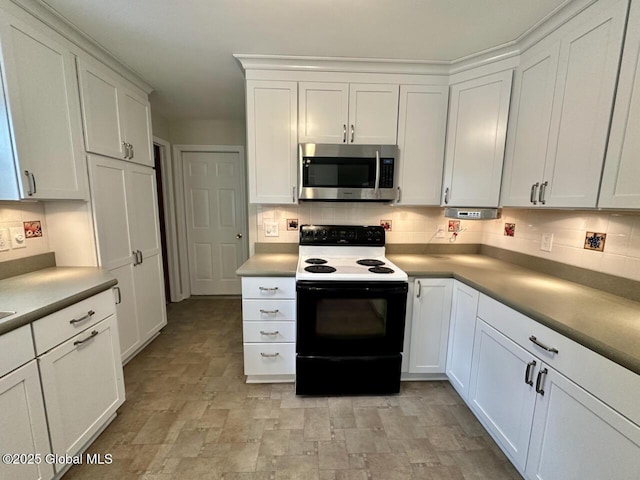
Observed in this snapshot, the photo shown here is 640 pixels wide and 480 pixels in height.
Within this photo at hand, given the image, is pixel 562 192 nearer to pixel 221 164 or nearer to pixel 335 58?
pixel 335 58

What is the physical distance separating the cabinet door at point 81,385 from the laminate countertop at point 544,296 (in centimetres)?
89

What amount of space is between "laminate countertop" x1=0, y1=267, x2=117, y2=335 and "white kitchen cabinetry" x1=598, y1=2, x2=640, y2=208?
266 centimetres

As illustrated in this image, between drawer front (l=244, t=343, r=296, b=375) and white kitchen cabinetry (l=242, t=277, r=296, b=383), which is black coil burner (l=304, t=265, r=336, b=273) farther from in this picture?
drawer front (l=244, t=343, r=296, b=375)

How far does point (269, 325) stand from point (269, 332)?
5 cm

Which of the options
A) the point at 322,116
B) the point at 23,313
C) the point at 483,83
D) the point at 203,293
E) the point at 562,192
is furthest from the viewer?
the point at 203,293

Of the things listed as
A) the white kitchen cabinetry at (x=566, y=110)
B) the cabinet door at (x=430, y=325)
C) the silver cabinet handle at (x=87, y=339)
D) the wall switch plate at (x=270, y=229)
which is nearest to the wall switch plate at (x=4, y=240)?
the silver cabinet handle at (x=87, y=339)

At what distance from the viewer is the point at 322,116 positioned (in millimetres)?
2053

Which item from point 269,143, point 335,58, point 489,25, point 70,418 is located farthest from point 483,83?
point 70,418

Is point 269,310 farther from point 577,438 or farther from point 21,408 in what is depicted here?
point 577,438

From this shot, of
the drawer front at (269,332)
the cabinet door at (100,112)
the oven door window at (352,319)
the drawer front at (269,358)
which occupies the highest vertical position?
the cabinet door at (100,112)

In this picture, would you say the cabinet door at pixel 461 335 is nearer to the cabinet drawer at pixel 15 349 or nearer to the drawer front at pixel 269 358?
the drawer front at pixel 269 358

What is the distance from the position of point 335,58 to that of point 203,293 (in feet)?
11.1

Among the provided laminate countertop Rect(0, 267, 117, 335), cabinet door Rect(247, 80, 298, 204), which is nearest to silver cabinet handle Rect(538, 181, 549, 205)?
cabinet door Rect(247, 80, 298, 204)

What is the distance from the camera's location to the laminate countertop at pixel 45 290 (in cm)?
110
